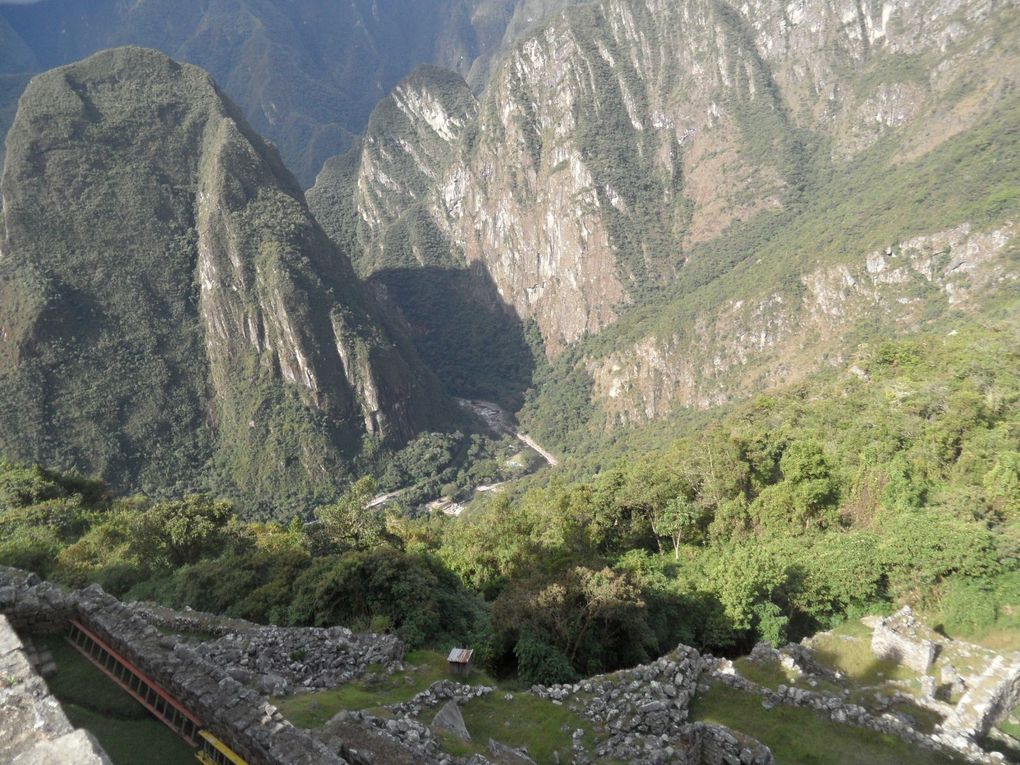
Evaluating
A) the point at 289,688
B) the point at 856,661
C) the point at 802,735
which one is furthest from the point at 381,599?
the point at 856,661

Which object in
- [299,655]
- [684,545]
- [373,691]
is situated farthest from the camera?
[684,545]

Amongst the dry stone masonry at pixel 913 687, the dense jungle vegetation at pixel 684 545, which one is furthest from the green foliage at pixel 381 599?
the dry stone masonry at pixel 913 687

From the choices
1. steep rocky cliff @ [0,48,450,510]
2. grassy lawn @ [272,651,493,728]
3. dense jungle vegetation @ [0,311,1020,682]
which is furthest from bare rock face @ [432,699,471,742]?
steep rocky cliff @ [0,48,450,510]

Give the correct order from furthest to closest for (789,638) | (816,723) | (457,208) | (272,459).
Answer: (457,208) → (272,459) → (789,638) → (816,723)

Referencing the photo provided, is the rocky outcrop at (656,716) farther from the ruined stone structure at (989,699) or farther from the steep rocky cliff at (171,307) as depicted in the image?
the steep rocky cliff at (171,307)

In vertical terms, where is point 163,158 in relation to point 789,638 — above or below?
above

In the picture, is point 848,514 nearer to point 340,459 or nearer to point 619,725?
point 619,725

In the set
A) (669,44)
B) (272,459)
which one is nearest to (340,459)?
(272,459)

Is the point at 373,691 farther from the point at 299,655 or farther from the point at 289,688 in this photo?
the point at 299,655
